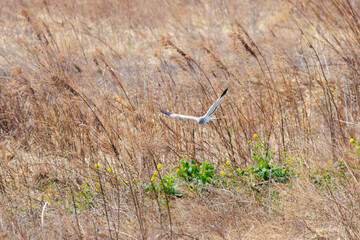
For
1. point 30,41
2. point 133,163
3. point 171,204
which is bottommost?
point 171,204

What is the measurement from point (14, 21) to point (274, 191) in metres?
7.82

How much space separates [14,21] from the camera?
10.0 meters

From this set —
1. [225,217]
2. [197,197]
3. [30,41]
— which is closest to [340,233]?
[225,217]

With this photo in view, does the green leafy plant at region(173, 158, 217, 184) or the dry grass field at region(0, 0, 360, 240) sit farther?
the green leafy plant at region(173, 158, 217, 184)

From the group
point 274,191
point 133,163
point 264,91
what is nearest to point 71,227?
point 133,163

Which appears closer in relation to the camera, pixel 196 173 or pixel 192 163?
pixel 196 173

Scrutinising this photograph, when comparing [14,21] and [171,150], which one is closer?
[171,150]

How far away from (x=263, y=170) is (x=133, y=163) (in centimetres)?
104

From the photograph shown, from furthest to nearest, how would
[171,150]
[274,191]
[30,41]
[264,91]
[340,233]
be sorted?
[30,41]
[264,91]
[171,150]
[274,191]
[340,233]

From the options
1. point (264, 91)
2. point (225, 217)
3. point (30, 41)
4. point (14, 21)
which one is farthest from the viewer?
point (14, 21)

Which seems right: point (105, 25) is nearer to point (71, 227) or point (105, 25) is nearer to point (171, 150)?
point (171, 150)

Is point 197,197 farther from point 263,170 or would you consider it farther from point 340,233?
point 340,233

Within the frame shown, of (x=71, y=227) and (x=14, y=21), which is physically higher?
(x=14, y=21)

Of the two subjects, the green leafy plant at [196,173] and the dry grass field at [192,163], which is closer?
the dry grass field at [192,163]
